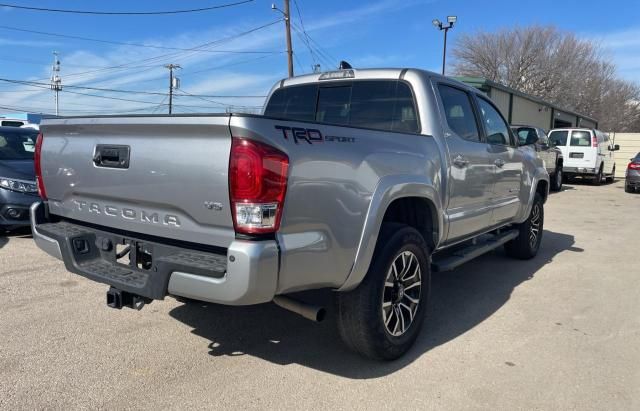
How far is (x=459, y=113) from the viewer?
452cm

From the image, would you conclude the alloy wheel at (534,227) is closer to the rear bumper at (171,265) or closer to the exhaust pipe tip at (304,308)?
the exhaust pipe tip at (304,308)

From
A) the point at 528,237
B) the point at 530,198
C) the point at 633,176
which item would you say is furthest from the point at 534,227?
the point at 633,176

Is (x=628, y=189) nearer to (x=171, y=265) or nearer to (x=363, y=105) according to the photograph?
(x=363, y=105)

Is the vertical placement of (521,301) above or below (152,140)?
below

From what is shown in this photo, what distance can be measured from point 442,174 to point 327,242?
4.95 feet

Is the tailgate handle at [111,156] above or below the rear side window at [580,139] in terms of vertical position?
below

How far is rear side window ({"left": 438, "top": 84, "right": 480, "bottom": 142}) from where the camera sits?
428 centimetres

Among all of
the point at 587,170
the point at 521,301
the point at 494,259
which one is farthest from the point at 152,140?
the point at 587,170

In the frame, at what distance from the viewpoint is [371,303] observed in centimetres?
318

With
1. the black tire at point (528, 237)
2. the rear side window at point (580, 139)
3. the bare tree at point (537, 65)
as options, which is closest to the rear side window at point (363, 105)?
the black tire at point (528, 237)

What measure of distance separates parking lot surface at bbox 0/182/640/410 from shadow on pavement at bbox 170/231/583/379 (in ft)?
0.05

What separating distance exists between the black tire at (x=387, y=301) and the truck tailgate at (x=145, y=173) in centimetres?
103

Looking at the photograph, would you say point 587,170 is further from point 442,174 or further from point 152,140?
point 152,140

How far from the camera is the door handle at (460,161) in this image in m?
4.13
